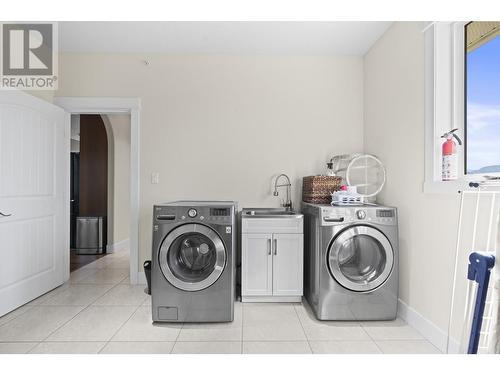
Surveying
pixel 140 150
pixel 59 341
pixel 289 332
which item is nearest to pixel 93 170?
pixel 140 150

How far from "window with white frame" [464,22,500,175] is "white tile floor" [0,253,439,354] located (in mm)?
1278

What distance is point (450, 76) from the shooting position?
212 cm

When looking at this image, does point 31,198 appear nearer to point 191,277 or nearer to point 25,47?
point 25,47

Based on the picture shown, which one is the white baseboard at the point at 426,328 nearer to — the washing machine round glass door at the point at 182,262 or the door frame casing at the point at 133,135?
the washing machine round glass door at the point at 182,262

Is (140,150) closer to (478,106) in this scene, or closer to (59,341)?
(59,341)

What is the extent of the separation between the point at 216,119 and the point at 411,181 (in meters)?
2.03

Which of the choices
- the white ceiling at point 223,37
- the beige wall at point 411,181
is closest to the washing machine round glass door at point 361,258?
the beige wall at point 411,181

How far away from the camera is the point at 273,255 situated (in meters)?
2.76

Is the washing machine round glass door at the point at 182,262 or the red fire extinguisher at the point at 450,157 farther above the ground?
the red fire extinguisher at the point at 450,157

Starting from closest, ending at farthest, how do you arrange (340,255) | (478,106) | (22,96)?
(478,106)
(340,255)
(22,96)

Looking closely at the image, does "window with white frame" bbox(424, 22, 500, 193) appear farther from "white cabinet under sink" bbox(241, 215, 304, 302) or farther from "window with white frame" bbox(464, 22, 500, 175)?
"white cabinet under sink" bbox(241, 215, 304, 302)

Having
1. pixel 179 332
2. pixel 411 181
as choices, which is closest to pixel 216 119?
pixel 411 181

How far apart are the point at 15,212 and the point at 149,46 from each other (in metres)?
2.03

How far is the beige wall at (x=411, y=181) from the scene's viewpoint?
6.64 ft
